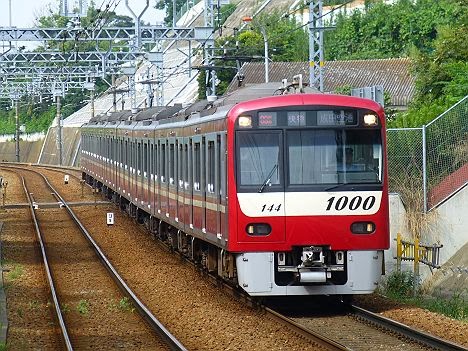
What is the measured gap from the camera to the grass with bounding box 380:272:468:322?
14.9 meters

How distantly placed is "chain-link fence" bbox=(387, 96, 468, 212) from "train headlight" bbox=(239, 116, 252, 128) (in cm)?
939

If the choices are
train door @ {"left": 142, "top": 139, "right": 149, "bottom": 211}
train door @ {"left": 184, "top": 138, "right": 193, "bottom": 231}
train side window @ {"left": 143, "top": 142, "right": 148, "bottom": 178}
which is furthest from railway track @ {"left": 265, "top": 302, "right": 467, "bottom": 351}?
train side window @ {"left": 143, "top": 142, "right": 148, "bottom": 178}

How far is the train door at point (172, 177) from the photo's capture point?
19.5 metres

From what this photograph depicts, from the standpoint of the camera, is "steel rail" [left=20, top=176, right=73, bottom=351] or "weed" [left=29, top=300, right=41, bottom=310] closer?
"steel rail" [left=20, top=176, right=73, bottom=351]

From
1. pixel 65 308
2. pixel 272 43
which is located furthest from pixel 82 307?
pixel 272 43

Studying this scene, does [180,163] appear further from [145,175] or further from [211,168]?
[145,175]

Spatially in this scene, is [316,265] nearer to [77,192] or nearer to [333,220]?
[333,220]

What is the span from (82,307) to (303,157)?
3.79m

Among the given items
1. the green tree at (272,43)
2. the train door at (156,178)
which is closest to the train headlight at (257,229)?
the train door at (156,178)

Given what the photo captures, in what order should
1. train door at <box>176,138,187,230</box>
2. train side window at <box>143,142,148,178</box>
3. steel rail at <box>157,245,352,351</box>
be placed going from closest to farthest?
steel rail at <box>157,245,352,351</box>, train door at <box>176,138,187,230</box>, train side window at <box>143,142,148,178</box>

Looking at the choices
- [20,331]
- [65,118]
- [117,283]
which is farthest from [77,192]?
[65,118]

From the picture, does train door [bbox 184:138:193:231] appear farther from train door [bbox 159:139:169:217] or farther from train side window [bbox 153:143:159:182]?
train side window [bbox 153:143:159:182]

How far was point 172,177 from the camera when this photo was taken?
1994 cm

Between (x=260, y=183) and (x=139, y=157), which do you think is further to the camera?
(x=139, y=157)
